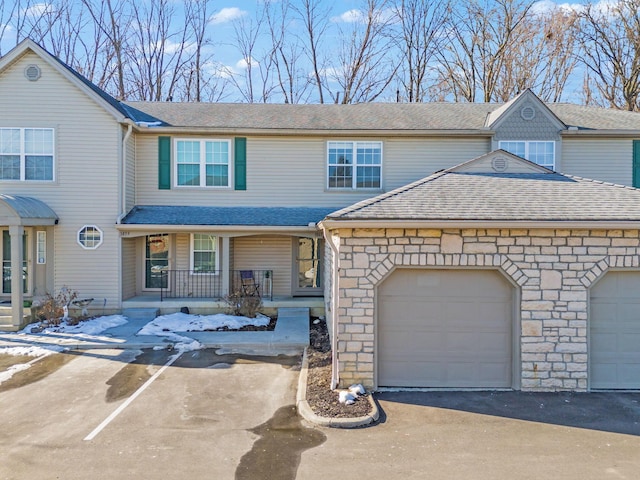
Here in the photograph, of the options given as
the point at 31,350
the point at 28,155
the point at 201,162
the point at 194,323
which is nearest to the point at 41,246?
the point at 28,155

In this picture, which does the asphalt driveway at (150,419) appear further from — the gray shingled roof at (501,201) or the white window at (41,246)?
the white window at (41,246)

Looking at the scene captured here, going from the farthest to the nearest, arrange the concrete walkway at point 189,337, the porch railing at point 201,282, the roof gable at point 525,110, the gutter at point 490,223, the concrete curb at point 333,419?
the porch railing at point 201,282
the roof gable at point 525,110
the concrete walkway at point 189,337
the gutter at point 490,223
the concrete curb at point 333,419

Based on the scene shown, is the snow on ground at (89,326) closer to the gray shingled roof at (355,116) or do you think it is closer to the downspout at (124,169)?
the downspout at (124,169)

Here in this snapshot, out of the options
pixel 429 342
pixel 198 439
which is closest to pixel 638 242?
pixel 429 342

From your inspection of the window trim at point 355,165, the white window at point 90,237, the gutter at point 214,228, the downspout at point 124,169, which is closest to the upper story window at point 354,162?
the window trim at point 355,165

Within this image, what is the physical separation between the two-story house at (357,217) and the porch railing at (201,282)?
0.04m

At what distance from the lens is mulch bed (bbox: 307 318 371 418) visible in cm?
615

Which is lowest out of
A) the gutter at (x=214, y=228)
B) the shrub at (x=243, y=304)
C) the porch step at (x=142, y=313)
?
the porch step at (x=142, y=313)

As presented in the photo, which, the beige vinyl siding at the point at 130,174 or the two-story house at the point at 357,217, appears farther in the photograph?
the beige vinyl siding at the point at 130,174

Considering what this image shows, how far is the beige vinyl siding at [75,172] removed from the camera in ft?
39.8

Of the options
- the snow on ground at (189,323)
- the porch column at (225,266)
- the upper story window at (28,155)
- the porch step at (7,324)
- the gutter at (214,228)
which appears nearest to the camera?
the snow on ground at (189,323)

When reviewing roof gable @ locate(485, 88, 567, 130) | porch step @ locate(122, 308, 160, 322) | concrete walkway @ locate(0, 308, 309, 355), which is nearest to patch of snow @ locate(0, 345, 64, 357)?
concrete walkway @ locate(0, 308, 309, 355)

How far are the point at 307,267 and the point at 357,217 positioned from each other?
24.1 feet

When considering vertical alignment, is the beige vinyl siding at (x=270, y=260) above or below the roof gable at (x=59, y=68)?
below
